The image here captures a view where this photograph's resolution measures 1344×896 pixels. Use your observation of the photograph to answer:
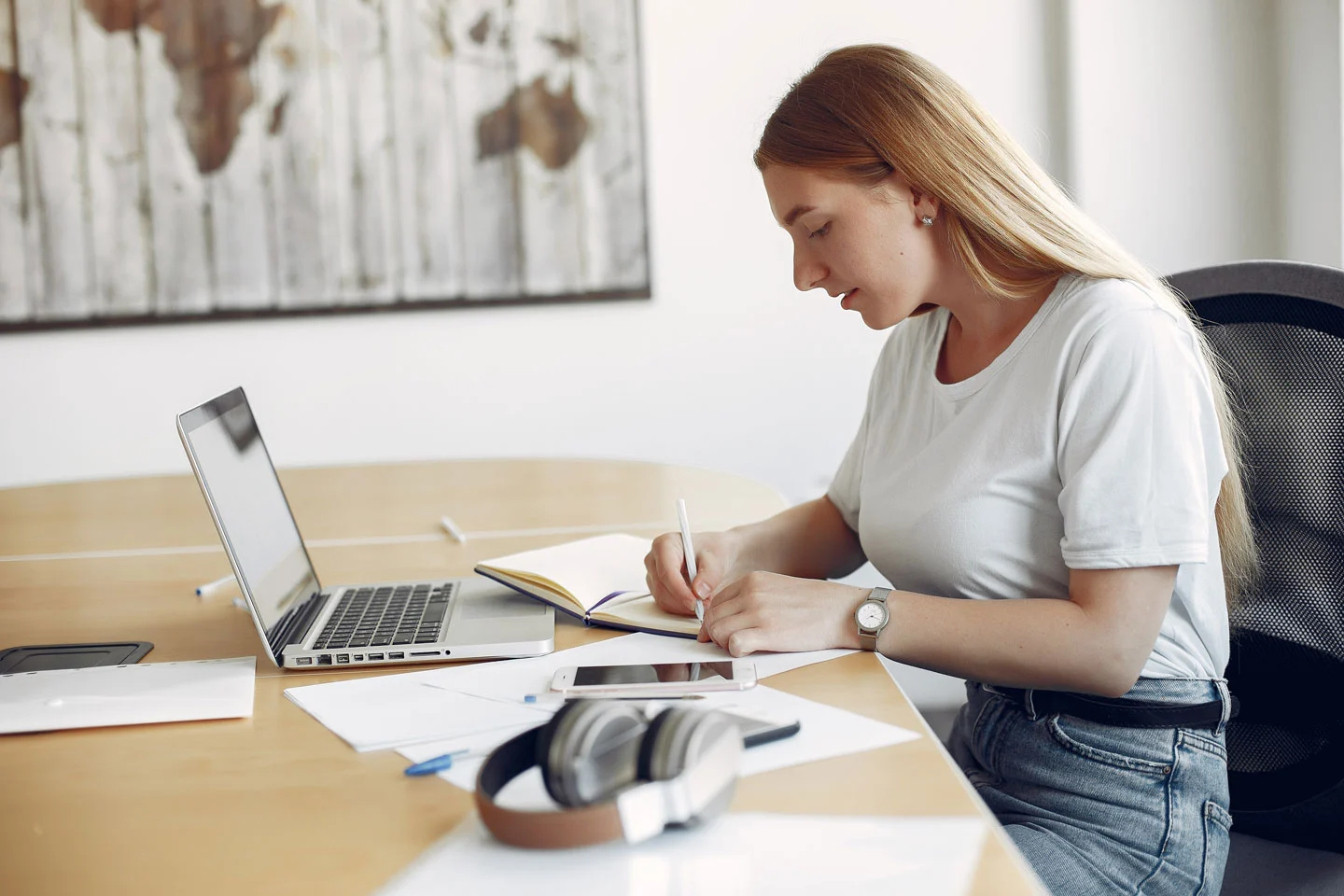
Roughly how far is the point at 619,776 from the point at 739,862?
0.08 metres

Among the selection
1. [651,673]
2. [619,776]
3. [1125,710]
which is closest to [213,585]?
[651,673]

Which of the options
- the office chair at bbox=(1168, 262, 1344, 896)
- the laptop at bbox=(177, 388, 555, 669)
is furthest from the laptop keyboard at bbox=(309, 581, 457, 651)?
the office chair at bbox=(1168, 262, 1344, 896)

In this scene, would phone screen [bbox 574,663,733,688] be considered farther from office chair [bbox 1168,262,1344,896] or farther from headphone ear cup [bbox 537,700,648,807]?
office chair [bbox 1168,262,1344,896]

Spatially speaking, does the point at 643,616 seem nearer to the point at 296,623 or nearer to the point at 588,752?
the point at 296,623

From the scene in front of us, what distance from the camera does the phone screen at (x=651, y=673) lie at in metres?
0.98

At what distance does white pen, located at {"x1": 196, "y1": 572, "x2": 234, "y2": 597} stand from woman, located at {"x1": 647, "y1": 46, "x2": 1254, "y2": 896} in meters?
0.58

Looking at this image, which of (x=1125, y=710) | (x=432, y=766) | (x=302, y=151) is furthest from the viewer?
(x=302, y=151)

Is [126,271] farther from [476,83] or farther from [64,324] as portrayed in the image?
[476,83]

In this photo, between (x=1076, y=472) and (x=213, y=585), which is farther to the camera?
(x=213, y=585)

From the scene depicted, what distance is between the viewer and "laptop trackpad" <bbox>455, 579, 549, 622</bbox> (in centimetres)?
123

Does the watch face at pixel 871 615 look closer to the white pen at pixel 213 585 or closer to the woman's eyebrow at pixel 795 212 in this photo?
the woman's eyebrow at pixel 795 212

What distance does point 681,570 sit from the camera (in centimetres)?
122

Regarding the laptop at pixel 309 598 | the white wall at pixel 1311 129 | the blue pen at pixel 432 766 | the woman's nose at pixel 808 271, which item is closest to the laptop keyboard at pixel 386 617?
the laptop at pixel 309 598

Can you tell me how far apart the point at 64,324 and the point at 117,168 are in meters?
0.42
